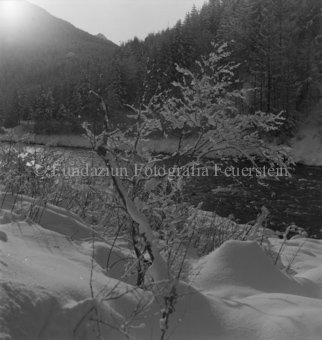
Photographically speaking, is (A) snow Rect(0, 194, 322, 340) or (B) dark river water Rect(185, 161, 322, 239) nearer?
(A) snow Rect(0, 194, 322, 340)

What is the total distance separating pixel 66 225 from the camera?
3.29 metres

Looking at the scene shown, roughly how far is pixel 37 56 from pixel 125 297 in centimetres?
12552

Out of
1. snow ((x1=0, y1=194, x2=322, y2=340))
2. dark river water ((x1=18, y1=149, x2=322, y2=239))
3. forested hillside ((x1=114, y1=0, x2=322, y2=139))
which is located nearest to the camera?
snow ((x1=0, y1=194, x2=322, y2=340))

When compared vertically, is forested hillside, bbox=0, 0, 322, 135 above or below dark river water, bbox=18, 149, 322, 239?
above

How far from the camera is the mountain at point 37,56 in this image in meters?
60.3

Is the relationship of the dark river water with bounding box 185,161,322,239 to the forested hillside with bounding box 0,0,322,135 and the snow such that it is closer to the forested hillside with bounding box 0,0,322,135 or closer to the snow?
the snow

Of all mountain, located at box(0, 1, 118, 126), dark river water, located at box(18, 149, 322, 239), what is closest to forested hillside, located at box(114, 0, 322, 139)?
dark river water, located at box(18, 149, 322, 239)

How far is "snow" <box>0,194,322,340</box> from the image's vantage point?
1598 mm

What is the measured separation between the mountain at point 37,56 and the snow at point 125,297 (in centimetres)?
5440

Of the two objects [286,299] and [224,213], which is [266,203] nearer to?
[224,213]

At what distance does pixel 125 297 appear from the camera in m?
1.88

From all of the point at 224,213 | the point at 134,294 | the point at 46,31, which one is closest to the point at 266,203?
the point at 224,213

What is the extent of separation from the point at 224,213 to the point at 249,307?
918 cm

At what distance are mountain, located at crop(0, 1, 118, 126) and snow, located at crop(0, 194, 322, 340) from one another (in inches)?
2142
